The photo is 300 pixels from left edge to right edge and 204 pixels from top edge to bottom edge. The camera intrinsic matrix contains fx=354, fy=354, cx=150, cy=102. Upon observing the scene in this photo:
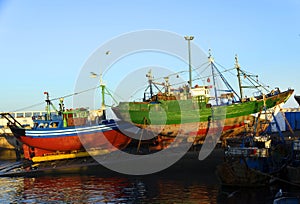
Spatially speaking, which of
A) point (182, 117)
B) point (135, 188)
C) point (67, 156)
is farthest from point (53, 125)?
point (135, 188)

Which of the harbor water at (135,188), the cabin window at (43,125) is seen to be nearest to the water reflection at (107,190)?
the harbor water at (135,188)

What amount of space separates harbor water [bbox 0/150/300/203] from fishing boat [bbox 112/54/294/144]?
1224 centimetres

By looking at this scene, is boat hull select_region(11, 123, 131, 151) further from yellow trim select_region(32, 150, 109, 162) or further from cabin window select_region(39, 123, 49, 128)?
cabin window select_region(39, 123, 49, 128)

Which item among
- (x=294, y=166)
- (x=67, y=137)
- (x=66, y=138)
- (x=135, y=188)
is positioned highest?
(x=67, y=137)

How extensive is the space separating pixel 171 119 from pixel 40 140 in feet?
54.3

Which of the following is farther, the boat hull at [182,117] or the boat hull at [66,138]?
the boat hull at [182,117]

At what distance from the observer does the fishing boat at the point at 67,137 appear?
4316 centimetres

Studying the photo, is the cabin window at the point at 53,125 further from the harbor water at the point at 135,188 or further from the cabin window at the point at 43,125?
the harbor water at the point at 135,188

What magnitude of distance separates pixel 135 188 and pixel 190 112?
72.3 ft

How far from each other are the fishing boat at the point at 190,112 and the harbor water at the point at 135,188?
12238 mm

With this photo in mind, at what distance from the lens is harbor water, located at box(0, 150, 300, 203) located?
21.9m

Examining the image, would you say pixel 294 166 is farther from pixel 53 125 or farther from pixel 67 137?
pixel 53 125

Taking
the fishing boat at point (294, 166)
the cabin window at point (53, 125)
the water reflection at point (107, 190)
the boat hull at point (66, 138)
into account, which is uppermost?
the cabin window at point (53, 125)

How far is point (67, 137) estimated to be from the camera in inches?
1698
